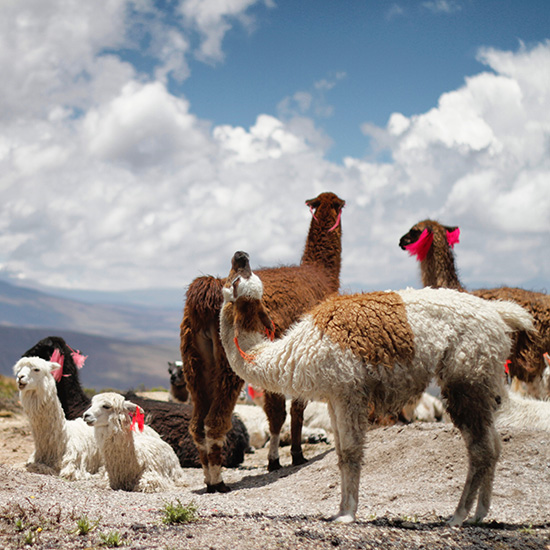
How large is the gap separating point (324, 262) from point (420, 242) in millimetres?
2141

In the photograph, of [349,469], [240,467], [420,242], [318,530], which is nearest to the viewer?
[318,530]

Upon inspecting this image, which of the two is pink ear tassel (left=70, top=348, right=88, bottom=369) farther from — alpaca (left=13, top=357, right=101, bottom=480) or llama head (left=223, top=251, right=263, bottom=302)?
llama head (left=223, top=251, right=263, bottom=302)

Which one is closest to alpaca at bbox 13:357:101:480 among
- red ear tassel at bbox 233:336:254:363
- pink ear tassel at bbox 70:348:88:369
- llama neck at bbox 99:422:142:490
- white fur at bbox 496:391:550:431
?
llama neck at bbox 99:422:142:490

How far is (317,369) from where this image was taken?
18.6ft

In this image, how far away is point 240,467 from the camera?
11.2 meters

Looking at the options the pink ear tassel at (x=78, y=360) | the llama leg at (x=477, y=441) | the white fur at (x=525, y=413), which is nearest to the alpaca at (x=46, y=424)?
the pink ear tassel at (x=78, y=360)

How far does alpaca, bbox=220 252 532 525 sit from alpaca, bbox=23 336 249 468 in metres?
5.55

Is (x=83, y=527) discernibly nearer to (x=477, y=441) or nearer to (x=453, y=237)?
(x=477, y=441)

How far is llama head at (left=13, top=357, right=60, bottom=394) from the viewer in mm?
9375

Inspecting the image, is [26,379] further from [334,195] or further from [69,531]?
[334,195]

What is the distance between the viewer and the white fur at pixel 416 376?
18.5 ft

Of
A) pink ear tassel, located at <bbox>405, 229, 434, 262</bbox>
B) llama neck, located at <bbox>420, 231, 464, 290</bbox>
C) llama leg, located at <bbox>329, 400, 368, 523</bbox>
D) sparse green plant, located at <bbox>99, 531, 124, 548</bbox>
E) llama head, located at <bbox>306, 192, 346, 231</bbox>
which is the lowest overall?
sparse green plant, located at <bbox>99, 531, 124, 548</bbox>

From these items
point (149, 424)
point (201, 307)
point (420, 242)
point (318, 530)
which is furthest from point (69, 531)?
point (420, 242)

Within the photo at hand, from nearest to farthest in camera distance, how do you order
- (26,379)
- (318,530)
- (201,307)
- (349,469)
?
1. (318,530)
2. (349,469)
3. (201,307)
4. (26,379)
